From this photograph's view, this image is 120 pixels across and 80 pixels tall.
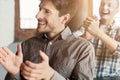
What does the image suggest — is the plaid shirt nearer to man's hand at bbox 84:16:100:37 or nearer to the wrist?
man's hand at bbox 84:16:100:37

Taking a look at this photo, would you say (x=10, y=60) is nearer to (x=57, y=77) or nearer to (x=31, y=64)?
(x=31, y=64)

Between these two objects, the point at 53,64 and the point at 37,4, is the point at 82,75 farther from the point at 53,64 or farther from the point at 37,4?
the point at 37,4

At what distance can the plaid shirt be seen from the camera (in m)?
1.23

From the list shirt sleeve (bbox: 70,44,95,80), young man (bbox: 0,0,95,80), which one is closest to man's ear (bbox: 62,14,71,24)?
young man (bbox: 0,0,95,80)

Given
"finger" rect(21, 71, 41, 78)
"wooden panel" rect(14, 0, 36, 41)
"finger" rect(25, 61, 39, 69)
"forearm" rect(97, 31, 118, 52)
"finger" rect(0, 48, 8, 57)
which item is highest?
"wooden panel" rect(14, 0, 36, 41)

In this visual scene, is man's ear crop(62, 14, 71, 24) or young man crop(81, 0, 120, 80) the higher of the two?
man's ear crop(62, 14, 71, 24)

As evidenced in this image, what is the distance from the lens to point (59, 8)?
1.21m

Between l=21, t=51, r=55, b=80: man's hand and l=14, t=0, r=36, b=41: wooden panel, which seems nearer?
l=21, t=51, r=55, b=80: man's hand

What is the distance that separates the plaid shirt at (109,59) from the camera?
123 cm

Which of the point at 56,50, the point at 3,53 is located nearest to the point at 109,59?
the point at 56,50

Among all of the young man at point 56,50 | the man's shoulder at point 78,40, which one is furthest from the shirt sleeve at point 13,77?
the man's shoulder at point 78,40

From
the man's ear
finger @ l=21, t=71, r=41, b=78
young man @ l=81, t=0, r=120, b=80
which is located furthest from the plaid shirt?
finger @ l=21, t=71, r=41, b=78

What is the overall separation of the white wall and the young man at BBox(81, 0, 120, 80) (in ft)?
1.05

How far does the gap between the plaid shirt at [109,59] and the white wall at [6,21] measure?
0.36 meters
